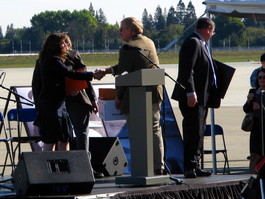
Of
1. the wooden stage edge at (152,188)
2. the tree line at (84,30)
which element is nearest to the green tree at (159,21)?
the tree line at (84,30)

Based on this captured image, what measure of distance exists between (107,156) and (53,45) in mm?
1753

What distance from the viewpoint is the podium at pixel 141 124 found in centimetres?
699

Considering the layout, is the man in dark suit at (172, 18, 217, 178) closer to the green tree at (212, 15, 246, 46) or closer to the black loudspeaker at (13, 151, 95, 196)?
A: the black loudspeaker at (13, 151, 95, 196)

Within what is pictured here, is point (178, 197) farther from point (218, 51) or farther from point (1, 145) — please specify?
point (218, 51)

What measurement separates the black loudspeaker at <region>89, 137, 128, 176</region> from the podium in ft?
5.50

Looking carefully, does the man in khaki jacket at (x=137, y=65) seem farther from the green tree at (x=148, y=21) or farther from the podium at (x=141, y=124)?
the green tree at (x=148, y=21)

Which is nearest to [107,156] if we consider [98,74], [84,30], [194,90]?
[98,74]

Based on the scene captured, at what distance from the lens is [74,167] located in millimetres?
6848

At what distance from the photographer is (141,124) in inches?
277

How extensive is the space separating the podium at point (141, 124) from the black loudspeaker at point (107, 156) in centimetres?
168

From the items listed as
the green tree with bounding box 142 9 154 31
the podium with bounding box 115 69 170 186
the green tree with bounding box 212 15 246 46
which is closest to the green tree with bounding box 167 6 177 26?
the green tree with bounding box 142 9 154 31

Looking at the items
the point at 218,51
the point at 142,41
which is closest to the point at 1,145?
the point at 142,41

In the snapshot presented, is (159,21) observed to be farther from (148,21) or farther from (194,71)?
(194,71)

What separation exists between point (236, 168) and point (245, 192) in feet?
15.1
